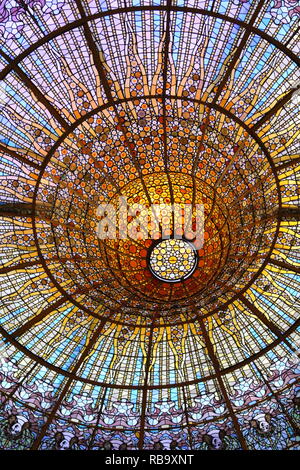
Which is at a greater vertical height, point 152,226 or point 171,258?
point 152,226

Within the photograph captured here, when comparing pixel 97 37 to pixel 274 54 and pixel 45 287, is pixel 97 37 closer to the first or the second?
pixel 274 54

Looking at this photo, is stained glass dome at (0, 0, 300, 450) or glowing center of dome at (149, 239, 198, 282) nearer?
stained glass dome at (0, 0, 300, 450)

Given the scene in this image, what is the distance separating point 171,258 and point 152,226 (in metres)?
1.12

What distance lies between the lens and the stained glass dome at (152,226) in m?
14.7

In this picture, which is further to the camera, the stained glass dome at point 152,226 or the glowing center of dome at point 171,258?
the glowing center of dome at point 171,258

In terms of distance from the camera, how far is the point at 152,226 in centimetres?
1798

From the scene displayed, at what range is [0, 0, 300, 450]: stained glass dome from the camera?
48.1 feet

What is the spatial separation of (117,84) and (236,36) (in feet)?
10.4

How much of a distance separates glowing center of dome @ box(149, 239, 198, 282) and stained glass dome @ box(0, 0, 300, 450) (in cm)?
4

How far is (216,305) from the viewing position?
17.6 meters

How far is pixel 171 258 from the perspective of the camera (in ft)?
59.3

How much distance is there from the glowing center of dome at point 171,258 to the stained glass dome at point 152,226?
4cm

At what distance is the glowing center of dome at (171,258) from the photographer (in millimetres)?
18078

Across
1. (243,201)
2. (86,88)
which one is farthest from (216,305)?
(86,88)
